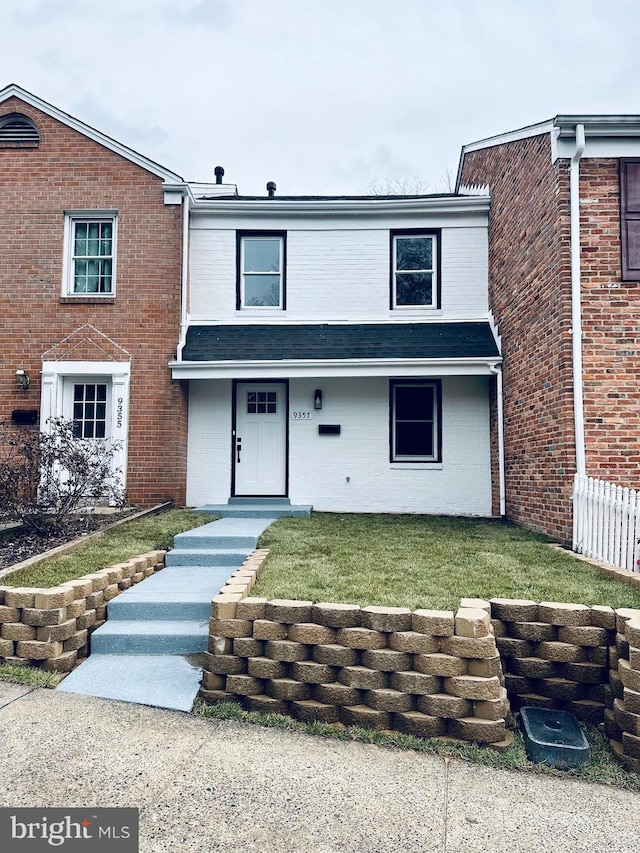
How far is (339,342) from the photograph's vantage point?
10281 mm

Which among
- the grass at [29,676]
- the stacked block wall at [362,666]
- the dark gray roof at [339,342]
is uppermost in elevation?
the dark gray roof at [339,342]

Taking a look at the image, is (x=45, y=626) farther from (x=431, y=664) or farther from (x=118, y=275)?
(x=118, y=275)

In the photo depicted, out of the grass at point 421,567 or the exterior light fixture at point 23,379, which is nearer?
the grass at point 421,567

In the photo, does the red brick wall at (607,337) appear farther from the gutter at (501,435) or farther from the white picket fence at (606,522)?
the gutter at (501,435)

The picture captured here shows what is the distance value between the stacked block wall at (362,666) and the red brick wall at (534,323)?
4.17 metres

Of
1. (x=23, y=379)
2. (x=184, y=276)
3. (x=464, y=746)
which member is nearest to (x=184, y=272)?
(x=184, y=276)

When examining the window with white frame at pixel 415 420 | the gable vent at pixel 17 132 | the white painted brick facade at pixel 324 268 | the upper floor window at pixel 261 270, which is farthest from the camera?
the upper floor window at pixel 261 270

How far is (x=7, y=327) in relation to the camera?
1015 cm

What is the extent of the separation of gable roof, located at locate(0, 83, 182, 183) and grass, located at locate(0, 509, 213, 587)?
5955 mm

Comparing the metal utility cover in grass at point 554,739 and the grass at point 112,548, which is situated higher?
the grass at point 112,548

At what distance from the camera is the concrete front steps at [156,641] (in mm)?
3922

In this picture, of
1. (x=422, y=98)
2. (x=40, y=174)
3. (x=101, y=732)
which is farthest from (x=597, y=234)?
(x=422, y=98)

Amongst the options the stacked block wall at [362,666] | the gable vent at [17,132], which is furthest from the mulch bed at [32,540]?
the gable vent at [17,132]

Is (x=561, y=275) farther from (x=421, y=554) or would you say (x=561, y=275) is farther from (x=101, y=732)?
(x=101, y=732)
